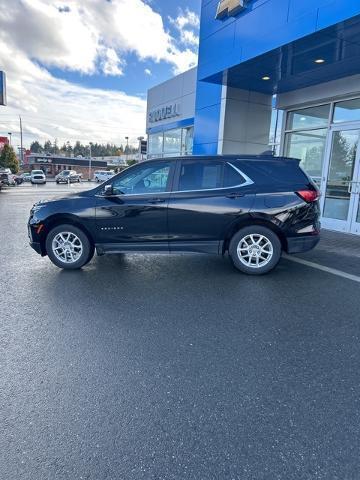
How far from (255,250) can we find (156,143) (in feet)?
58.6

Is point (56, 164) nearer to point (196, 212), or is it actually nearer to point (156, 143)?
point (156, 143)

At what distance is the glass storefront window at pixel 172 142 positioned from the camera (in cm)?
1950

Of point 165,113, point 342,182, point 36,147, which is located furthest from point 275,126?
point 36,147

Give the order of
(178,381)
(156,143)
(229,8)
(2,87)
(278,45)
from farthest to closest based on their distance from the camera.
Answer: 1. (2,87)
2. (156,143)
3. (229,8)
4. (278,45)
5. (178,381)

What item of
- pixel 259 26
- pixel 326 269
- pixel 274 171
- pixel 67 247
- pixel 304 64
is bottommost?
pixel 326 269

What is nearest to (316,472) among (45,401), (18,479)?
(18,479)

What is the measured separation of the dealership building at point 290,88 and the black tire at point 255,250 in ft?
12.8

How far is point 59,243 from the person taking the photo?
572 centimetres

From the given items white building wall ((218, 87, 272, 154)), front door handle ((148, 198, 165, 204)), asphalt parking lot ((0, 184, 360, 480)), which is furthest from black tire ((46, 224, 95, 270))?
white building wall ((218, 87, 272, 154))

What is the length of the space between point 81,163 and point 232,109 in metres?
81.1

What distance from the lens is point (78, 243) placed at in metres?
5.73

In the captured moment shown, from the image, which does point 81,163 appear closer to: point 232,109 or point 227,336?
point 232,109

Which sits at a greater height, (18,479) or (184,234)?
(184,234)

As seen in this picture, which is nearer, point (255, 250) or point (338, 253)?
point (255, 250)
